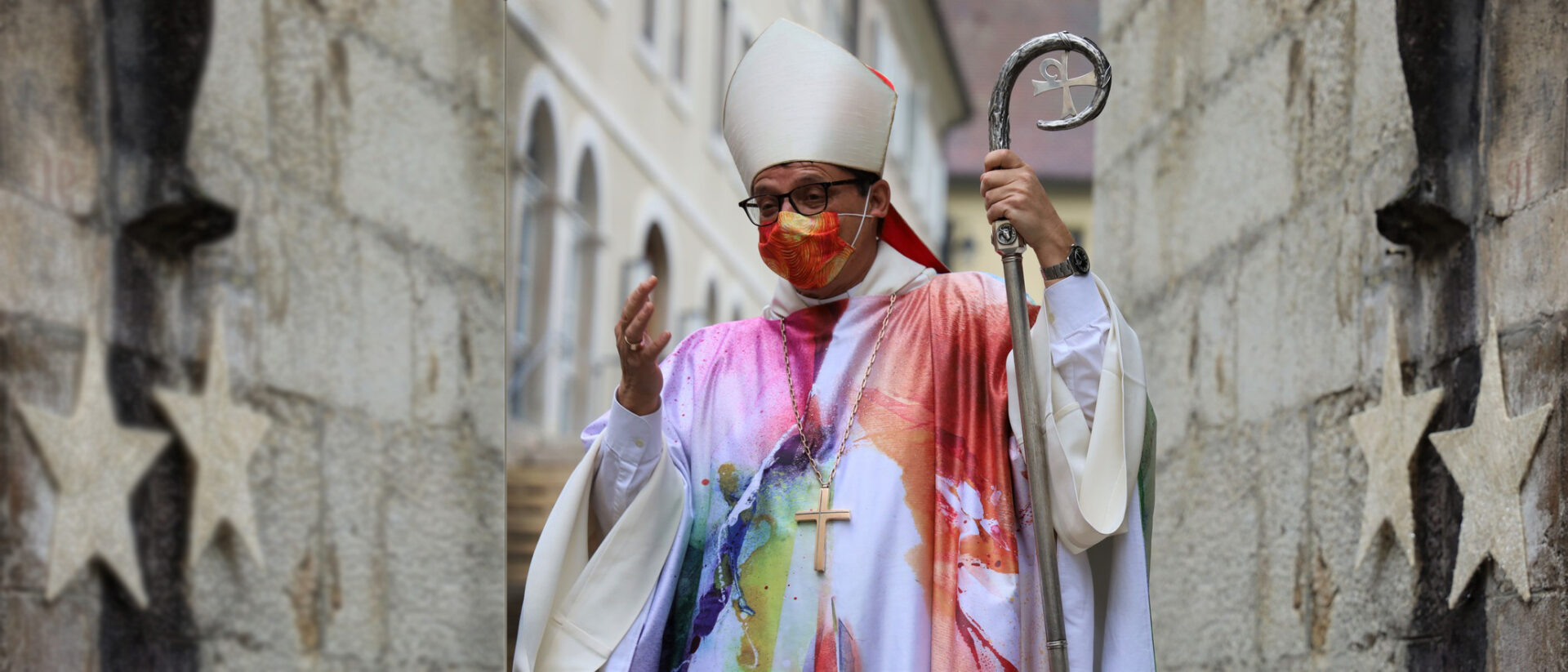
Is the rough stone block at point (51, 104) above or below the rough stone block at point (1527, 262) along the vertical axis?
above

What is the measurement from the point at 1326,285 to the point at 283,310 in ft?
10.1

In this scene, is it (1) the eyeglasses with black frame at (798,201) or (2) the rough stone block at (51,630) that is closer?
(1) the eyeglasses with black frame at (798,201)

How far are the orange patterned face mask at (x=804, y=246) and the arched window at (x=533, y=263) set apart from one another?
12524mm

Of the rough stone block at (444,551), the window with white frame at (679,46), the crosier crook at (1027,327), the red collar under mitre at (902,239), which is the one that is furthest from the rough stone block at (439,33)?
the window with white frame at (679,46)

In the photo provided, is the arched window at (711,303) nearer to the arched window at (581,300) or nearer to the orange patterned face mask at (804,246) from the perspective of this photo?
the arched window at (581,300)

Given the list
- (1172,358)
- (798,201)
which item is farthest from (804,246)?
(1172,358)

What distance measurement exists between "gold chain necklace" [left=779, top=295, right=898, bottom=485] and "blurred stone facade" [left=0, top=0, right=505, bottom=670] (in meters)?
2.48

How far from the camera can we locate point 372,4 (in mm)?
7133

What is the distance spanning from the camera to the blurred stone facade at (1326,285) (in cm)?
462

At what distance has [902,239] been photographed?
13.4 feet

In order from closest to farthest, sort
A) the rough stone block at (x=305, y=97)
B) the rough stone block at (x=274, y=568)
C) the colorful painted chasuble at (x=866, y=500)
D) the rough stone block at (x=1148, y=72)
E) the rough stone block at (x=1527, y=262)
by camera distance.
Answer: the colorful painted chasuble at (x=866, y=500) → the rough stone block at (x=1527, y=262) → the rough stone block at (x=274, y=568) → the rough stone block at (x=305, y=97) → the rough stone block at (x=1148, y=72)

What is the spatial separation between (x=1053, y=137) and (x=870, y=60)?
8979mm

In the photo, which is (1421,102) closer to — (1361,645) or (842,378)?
(1361,645)

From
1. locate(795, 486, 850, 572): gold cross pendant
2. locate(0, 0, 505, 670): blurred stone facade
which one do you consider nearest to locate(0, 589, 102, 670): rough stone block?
locate(0, 0, 505, 670): blurred stone facade
